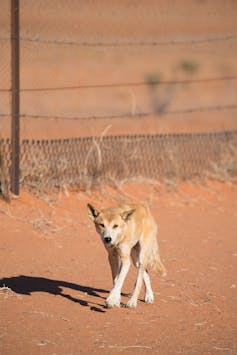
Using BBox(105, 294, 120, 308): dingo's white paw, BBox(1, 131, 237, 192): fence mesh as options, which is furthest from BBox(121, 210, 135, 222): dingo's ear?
BBox(1, 131, 237, 192): fence mesh

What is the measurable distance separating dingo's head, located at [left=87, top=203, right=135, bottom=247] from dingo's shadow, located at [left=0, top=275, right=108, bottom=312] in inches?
27.5

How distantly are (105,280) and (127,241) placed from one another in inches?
44.1

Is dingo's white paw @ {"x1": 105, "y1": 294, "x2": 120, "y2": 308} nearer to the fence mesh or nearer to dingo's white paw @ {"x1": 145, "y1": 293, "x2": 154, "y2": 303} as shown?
dingo's white paw @ {"x1": 145, "y1": 293, "x2": 154, "y2": 303}

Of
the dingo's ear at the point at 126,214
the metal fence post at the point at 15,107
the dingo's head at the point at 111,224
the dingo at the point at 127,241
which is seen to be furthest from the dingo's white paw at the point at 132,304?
the metal fence post at the point at 15,107

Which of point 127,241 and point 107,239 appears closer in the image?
point 107,239

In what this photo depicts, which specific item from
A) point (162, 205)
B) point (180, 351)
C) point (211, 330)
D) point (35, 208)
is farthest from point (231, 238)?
point (180, 351)

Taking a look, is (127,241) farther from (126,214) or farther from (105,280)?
(105,280)

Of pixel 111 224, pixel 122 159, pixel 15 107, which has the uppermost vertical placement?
pixel 15 107

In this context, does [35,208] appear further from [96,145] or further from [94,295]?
[94,295]

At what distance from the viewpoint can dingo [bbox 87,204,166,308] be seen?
712 cm

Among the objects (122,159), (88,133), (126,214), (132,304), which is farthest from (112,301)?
(88,133)

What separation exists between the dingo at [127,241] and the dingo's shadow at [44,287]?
0.40 metres

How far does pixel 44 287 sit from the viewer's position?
7859 mm

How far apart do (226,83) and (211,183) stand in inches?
780
